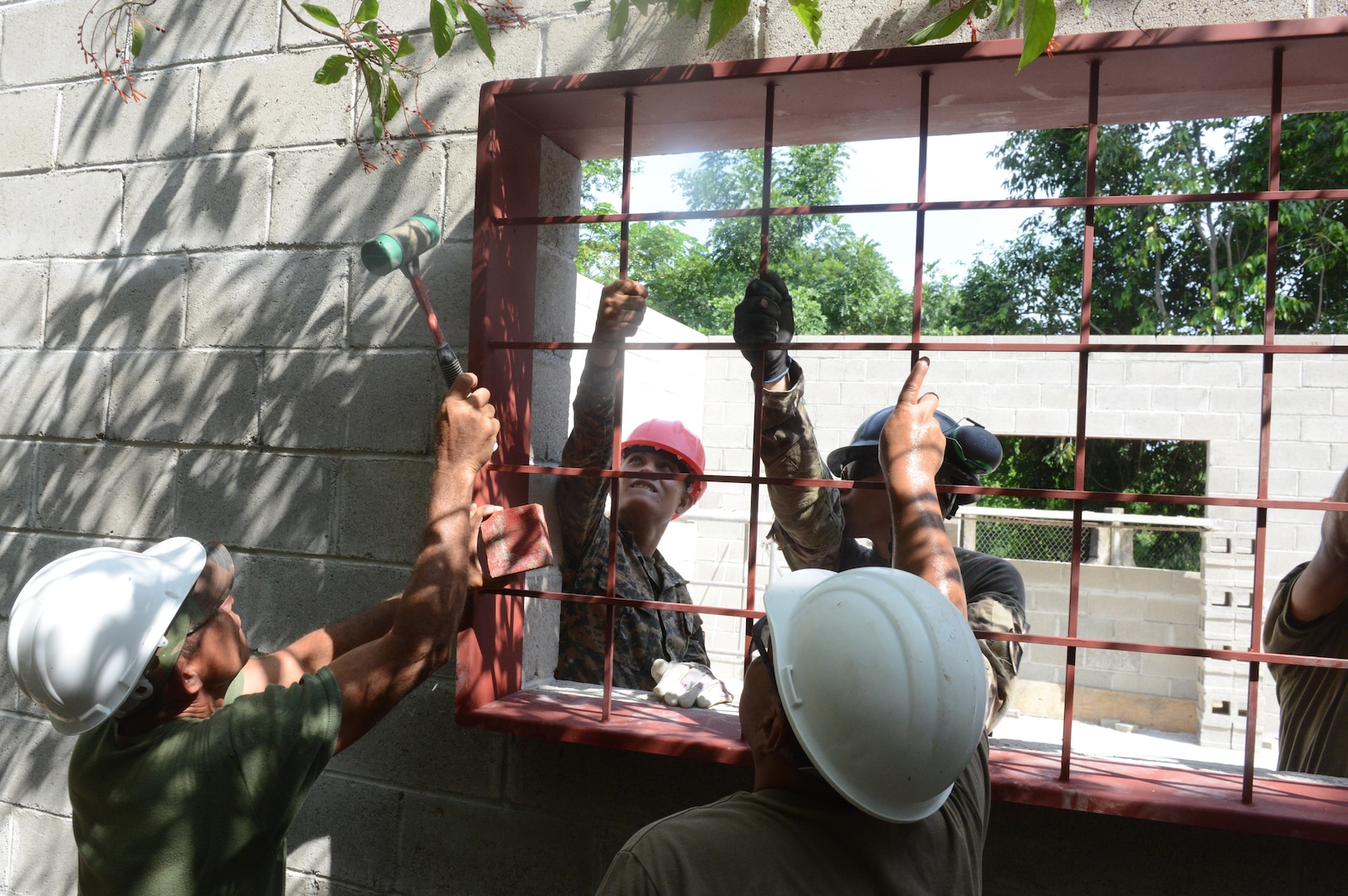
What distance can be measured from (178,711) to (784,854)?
1207mm

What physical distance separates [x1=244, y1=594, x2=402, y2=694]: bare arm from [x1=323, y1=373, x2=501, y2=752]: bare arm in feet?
0.81

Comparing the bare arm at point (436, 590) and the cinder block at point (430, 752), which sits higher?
the bare arm at point (436, 590)

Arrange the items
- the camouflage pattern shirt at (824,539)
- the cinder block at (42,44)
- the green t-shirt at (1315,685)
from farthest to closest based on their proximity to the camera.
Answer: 1. the cinder block at (42,44)
2. the green t-shirt at (1315,685)
3. the camouflage pattern shirt at (824,539)

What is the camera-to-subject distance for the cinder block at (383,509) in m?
2.38

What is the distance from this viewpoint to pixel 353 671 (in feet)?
5.91

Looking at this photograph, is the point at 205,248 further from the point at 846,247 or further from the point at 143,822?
the point at 846,247

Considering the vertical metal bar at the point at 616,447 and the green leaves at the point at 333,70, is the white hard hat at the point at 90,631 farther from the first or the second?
the green leaves at the point at 333,70

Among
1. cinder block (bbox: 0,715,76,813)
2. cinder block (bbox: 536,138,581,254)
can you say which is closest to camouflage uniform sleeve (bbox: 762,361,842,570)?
cinder block (bbox: 536,138,581,254)

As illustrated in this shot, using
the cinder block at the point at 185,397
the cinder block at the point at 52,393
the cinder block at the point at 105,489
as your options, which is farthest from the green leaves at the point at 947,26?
the cinder block at the point at 52,393

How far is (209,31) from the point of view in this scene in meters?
2.68

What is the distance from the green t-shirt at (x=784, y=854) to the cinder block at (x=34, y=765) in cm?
224

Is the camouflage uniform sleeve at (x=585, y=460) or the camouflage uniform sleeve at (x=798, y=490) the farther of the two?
the camouflage uniform sleeve at (x=585, y=460)

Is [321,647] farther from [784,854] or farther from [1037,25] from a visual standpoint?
[1037,25]

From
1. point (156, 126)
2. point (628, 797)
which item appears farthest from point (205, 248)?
point (628, 797)
